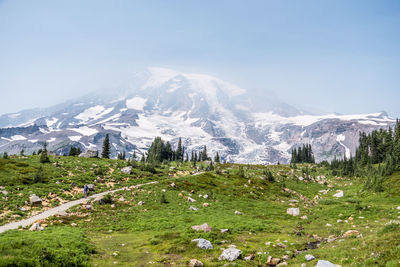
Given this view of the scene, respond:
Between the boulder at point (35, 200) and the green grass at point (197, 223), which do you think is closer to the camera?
the green grass at point (197, 223)

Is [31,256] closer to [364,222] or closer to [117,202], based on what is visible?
[117,202]

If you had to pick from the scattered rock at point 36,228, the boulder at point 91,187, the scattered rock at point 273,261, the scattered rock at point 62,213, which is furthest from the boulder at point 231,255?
the boulder at point 91,187

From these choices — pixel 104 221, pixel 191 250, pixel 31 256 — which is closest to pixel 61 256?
pixel 31 256

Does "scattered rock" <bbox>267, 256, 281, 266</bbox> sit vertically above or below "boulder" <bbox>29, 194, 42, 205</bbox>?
above

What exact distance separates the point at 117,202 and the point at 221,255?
22546mm

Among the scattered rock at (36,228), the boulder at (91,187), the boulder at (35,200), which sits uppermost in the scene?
the scattered rock at (36,228)

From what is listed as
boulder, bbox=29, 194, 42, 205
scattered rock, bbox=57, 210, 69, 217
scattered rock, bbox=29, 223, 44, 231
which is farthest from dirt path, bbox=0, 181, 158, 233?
boulder, bbox=29, 194, 42, 205

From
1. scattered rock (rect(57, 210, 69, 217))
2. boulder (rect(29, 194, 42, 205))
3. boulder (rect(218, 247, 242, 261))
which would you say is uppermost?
boulder (rect(218, 247, 242, 261))

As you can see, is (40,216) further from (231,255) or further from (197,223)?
(231,255)

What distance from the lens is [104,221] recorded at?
25766mm

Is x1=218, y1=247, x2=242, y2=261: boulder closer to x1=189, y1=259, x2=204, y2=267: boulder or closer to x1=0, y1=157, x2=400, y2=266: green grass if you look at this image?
x1=0, y1=157, x2=400, y2=266: green grass

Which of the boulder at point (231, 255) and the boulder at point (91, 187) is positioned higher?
the boulder at point (231, 255)

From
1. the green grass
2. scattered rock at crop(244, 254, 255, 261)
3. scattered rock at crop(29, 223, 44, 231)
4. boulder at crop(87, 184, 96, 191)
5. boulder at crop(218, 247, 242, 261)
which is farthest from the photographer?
boulder at crop(87, 184, 96, 191)

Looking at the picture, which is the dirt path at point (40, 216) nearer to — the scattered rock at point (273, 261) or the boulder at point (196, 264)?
the boulder at point (196, 264)
